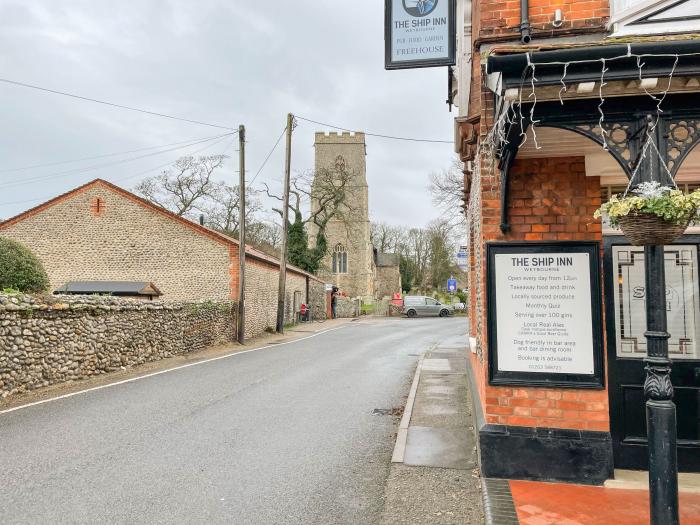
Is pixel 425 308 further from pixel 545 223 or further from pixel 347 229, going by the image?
pixel 545 223

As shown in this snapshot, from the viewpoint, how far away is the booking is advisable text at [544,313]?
16.2ft

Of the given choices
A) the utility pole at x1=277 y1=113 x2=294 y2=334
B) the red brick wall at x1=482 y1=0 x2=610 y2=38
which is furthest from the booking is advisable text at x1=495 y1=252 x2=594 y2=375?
the utility pole at x1=277 y1=113 x2=294 y2=334

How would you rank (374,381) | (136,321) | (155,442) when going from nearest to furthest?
(155,442)
(374,381)
(136,321)

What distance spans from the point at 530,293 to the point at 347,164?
55.2 metres

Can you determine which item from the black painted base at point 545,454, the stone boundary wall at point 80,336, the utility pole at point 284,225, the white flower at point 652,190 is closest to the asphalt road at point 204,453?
the black painted base at point 545,454

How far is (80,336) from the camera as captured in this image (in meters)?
11.7

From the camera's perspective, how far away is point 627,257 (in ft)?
17.5

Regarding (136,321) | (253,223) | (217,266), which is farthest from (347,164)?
(136,321)

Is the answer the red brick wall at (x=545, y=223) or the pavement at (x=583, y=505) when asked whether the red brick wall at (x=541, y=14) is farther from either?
the pavement at (x=583, y=505)

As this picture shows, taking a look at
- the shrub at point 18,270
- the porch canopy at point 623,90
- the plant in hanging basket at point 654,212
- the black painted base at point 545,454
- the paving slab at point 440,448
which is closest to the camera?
the plant in hanging basket at point 654,212

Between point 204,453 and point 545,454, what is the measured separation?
3.73 m

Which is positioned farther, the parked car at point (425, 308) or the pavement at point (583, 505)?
the parked car at point (425, 308)

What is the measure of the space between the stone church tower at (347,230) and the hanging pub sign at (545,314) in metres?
50.3

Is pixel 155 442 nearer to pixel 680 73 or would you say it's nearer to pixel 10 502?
pixel 10 502
